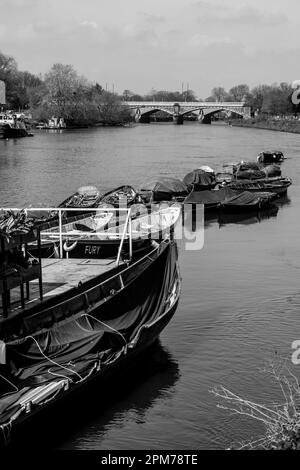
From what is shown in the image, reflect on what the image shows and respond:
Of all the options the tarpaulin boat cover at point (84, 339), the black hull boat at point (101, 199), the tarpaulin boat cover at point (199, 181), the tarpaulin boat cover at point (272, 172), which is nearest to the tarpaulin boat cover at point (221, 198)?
the black hull boat at point (101, 199)

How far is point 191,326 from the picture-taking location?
21.4 m

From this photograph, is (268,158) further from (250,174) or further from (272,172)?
(250,174)

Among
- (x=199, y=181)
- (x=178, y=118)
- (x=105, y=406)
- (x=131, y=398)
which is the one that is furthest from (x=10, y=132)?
(x=105, y=406)

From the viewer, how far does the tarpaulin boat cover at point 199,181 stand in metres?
50.5

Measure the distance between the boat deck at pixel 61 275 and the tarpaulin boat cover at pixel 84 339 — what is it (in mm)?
783

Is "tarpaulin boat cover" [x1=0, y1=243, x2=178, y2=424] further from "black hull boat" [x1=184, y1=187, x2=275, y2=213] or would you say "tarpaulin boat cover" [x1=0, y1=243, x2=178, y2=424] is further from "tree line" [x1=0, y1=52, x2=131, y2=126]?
"tree line" [x1=0, y1=52, x2=131, y2=126]

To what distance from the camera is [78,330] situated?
15.7m

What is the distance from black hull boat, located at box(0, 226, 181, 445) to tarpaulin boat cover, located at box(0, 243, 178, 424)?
0.02 m

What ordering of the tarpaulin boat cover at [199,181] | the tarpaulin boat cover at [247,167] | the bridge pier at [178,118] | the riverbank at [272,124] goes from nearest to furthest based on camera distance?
1. the tarpaulin boat cover at [199,181]
2. the tarpaulin boat cover at [247,167]
3. the riverbank at [272,124]
4. the bridge pier at [178,118]

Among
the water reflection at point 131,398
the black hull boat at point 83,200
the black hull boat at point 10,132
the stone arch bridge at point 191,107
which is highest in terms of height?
the stone arch bridge at point 191,107

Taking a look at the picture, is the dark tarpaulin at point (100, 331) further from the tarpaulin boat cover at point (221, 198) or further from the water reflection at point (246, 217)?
the tarpaulin boat cover at point (221, 198)

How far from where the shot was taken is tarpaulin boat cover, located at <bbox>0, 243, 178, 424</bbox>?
45.2 feet

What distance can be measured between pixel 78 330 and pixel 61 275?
Answer: 2413 millimetres
